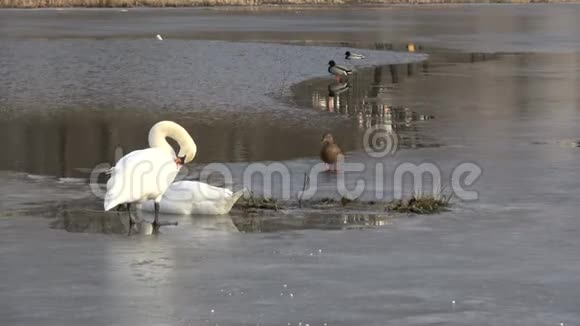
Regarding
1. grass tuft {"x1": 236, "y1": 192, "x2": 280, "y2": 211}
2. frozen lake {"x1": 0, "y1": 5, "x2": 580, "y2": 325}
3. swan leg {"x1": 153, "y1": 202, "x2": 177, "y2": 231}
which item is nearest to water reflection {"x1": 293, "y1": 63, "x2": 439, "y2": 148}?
frozen lake {"x1": 0, "y1": 5, "x2": 580, "y2": 325}

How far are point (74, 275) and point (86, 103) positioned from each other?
11.6 metres

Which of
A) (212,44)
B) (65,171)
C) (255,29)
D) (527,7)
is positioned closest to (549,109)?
(65,171)

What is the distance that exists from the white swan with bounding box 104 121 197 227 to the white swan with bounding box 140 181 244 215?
33cm

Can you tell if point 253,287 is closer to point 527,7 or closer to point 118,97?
point 118,97

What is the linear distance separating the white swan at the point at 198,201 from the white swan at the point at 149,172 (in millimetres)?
327

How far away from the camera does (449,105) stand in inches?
725

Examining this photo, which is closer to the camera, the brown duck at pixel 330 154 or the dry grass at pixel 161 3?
the brown duck at pixel 330 154

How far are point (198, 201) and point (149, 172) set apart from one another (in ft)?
2.24

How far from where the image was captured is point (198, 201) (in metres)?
9.44

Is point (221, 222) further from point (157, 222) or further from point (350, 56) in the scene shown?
point (350, 56)

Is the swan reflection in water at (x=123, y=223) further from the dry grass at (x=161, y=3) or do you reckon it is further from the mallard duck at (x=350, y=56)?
the dry grass at (x=161, y=3)

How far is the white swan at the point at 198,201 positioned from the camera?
370 inches

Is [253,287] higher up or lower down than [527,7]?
lower down

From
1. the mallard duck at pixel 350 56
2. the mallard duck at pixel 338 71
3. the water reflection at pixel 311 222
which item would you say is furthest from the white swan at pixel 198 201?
the mallard duck at pixel 350 56
